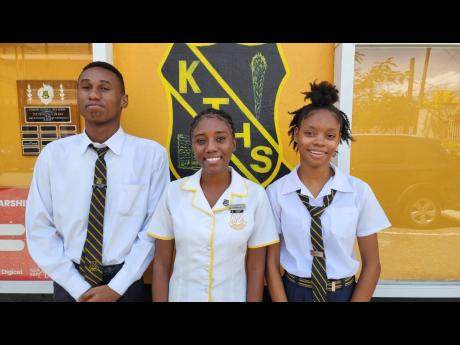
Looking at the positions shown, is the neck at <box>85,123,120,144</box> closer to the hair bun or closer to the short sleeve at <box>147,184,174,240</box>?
the short sleeve at <box>147,184,174,240</box>

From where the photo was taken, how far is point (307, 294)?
6.68 ft

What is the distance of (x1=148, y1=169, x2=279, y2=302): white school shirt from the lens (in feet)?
6.29

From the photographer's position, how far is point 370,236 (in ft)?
6.82

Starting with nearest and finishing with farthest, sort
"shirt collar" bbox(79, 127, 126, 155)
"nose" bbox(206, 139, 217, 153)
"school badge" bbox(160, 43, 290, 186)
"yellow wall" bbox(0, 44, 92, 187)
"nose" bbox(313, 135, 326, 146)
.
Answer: "nose" bbox(206, 139, 217, 153) < "nose" bbox(313, 135, 326, 146) < "shirt collar" bbox(79, 127, 126, 155) < "school badge" bbox(160, 43, 290, 186) < "yellow wall" bbox(0, 44, 92, 187)

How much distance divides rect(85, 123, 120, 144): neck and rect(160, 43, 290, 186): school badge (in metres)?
0.84

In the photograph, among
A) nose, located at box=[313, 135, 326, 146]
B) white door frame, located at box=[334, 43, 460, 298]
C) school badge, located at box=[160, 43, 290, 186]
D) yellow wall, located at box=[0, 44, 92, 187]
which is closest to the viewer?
nose, located at box=[313, 135, 326, 146]

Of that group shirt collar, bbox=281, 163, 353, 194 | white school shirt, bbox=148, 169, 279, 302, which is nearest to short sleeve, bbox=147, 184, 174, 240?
white school shirt, bbox=148, 169, 279, 302

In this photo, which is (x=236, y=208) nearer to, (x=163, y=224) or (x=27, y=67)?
(x=163, y=224)

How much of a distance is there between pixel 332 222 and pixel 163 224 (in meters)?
0.97

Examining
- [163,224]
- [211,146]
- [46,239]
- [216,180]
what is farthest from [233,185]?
[46,239]

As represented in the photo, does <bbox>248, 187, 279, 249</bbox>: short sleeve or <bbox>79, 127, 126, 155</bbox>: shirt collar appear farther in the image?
<bbox>79, 127, 126, 155</bbox>: shirt collar

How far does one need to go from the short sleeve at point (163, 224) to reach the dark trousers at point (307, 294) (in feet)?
2.51

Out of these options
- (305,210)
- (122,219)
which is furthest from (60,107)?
(305,210)

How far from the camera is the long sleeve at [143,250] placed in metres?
2.11
